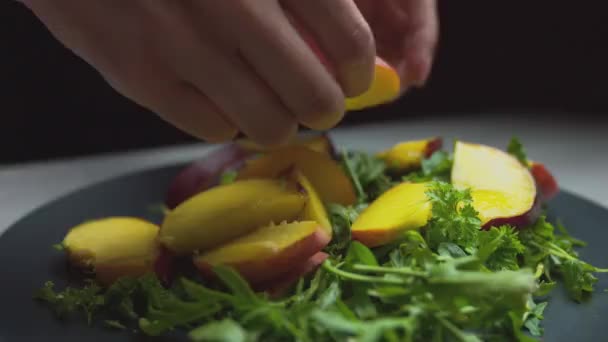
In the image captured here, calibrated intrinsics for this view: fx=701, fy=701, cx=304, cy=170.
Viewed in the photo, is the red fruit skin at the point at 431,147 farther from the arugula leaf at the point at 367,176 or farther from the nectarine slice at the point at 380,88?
the nectarine slice at the point at 380,88

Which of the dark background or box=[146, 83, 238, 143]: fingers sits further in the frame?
the dark background

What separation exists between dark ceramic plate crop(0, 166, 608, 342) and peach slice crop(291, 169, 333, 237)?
9.5 inches

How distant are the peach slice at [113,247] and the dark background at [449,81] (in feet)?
2.82

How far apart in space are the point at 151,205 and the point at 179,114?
0.40 metres

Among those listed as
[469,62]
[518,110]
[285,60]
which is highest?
[285,60]

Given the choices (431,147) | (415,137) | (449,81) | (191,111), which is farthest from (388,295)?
(449,81)

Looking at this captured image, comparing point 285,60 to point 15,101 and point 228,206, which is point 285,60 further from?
point 15,101

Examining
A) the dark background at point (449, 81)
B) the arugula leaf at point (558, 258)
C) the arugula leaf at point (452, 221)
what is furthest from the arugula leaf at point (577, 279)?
the dark background at point (449, 81)

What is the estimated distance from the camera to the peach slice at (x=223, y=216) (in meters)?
0.79

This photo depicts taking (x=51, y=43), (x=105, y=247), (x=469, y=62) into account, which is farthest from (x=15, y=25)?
(x=469, y=62)

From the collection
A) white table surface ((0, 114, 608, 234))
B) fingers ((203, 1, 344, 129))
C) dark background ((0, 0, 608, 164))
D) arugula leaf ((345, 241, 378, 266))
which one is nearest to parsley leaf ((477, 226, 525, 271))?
arugula leaf ((345, 241, 378, 266))

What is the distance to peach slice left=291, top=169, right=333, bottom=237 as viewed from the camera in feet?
2.68

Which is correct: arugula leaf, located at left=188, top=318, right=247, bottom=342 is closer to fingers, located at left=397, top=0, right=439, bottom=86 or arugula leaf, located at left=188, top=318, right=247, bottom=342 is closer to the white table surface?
fingers, located at left=397, top=0, right=439, bottom=86

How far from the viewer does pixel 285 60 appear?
65 cm
